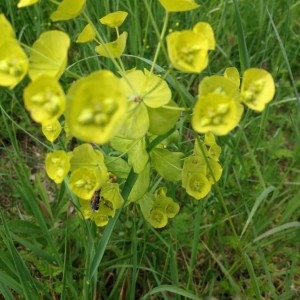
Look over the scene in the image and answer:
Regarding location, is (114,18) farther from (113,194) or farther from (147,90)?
(113,194)

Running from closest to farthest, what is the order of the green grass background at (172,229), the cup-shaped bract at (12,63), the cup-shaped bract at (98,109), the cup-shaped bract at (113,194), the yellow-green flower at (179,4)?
the cup-shaped bract at (98,109)
the cup-shaped bract at (12,63)
the yellow-green flower at (179,4)
the cup-shaped bract at (113,194)
the green grass background at (172,229)

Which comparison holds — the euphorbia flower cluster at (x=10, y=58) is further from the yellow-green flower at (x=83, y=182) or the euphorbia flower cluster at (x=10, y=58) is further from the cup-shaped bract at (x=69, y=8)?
the yellow-green flower at (x=83, y=182)

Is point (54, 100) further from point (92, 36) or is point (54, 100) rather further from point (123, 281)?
point (123, 281)

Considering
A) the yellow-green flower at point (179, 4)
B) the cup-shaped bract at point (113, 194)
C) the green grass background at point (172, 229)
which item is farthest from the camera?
the green grass background at point (172, 229)

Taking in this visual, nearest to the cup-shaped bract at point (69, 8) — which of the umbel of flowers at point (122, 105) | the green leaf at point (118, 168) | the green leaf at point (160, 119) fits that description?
the umbel of flowers at point (122, 105)

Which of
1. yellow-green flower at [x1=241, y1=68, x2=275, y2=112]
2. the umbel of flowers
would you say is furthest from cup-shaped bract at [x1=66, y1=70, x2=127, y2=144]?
yellow-green flower at [x1=241, y1=68, x2=275, y2=112]

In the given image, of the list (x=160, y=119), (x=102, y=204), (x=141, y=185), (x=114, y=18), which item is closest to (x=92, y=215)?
(x=102, y=204)
